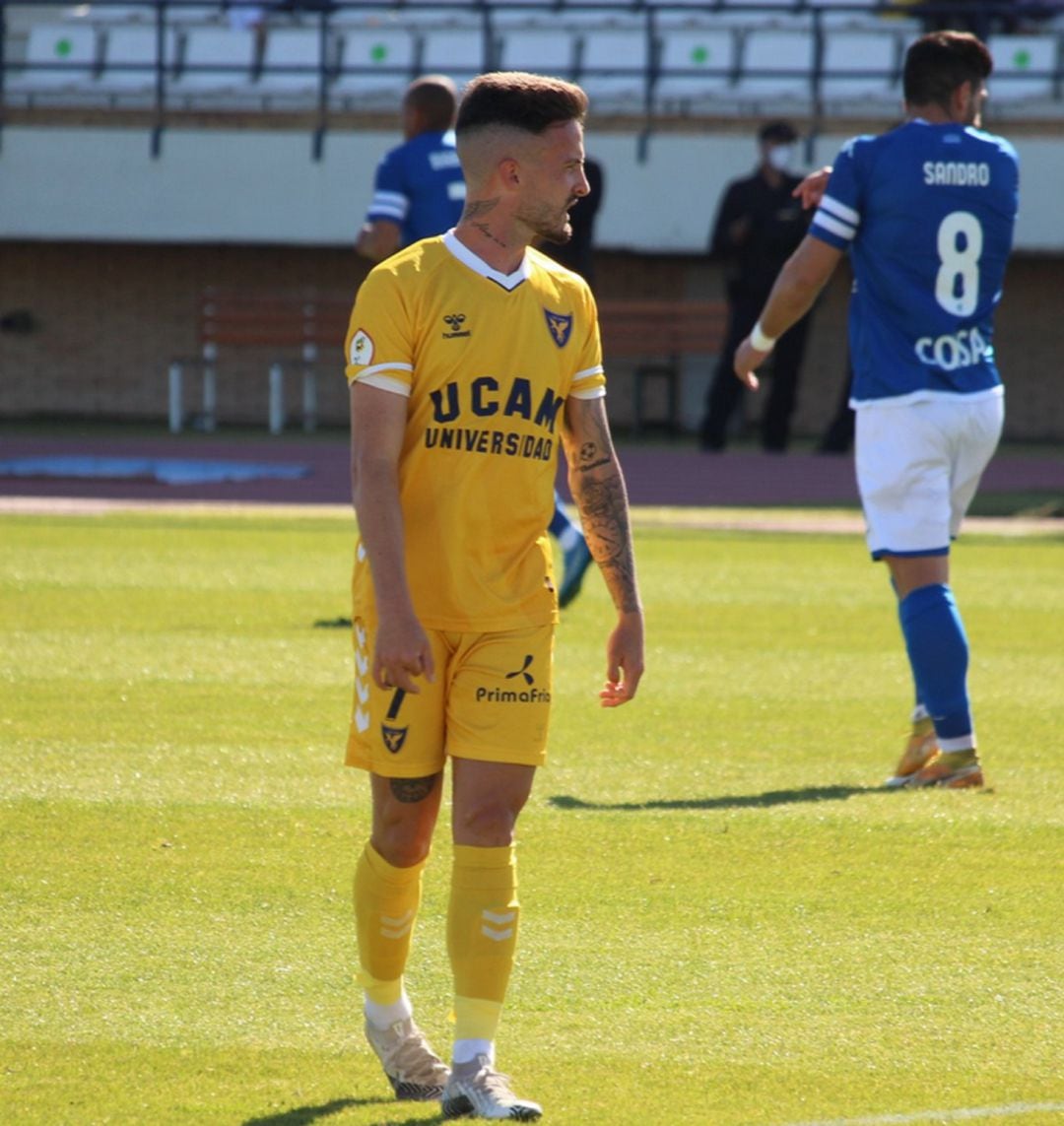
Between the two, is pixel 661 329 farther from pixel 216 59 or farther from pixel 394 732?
pixel 394 732

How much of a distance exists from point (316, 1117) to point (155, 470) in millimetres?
16176

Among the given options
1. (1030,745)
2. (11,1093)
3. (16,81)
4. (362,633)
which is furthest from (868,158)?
(16,81)

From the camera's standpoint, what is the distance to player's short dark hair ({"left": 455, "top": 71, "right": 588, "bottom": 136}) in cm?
405

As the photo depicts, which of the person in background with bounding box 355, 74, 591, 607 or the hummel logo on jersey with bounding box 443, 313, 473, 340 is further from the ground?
the person in background with bounding box 355, 74, 591, 607

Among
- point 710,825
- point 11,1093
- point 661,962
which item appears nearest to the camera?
point 11,1093

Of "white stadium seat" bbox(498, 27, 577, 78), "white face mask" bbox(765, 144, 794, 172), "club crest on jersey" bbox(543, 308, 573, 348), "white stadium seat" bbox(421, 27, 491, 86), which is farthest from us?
"white stadium seat" bbox(498, 27, 577, 78)

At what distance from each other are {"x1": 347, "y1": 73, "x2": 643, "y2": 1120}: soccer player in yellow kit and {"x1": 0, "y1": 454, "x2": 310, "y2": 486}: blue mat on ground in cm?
1515

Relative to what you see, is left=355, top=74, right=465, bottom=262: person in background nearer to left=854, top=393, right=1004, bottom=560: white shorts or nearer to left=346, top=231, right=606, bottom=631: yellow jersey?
left=854, top=393, right=1004, bottom=560: white shorts

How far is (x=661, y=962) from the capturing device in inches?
197

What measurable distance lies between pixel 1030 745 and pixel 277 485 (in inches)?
464

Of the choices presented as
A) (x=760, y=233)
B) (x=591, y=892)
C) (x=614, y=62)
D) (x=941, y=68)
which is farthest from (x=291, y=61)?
(x=591, y=892)

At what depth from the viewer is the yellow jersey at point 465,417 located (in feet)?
13.3

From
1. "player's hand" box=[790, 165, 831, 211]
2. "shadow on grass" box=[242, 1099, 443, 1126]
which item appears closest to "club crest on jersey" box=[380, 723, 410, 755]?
"shadow on grass" box=[242, 1099, 443, 1126]

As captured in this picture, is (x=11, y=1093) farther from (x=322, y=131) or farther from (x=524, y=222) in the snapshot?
(x=322, y=131)
